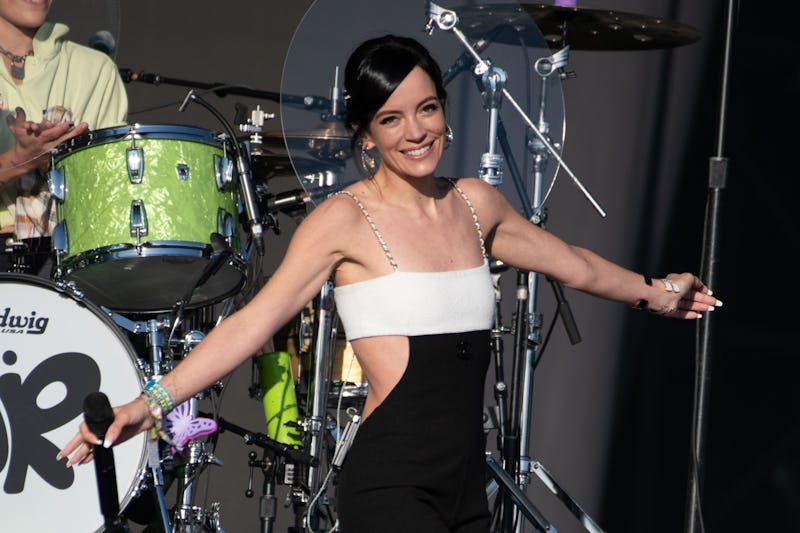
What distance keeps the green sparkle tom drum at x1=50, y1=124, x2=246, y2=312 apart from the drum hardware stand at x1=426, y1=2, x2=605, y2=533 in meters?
0.82

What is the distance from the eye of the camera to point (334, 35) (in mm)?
3299

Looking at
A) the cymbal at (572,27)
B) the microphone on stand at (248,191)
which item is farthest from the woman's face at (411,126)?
the microphone on stand at (248,191)

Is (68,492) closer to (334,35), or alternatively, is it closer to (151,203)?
(151,203)

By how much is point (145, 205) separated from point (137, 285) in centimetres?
38

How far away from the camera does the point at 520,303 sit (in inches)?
148

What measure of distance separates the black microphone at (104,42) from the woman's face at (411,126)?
5.68 ft

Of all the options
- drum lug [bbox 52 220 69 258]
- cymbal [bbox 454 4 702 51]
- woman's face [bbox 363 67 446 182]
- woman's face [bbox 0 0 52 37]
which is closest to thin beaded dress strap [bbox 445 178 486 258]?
woman's face [bbox 363 67 446 182]

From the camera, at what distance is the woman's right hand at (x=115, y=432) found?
2.04 m

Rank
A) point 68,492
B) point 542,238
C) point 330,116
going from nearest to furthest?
point 542,238 < point 330,116 < point 68,492

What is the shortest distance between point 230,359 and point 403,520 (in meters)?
0.42

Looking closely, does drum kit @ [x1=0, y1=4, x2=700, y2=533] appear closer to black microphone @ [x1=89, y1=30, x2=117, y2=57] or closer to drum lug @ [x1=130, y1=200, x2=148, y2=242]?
drum lug @ [x1=130, y1=200, x2=148, y2=242]

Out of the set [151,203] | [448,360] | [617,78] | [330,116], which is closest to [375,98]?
[448,360]

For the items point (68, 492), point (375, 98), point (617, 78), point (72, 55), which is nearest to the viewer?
point (375, 98)

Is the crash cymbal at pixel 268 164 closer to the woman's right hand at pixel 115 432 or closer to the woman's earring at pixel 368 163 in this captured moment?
the woman's earring at pixel 368 163
